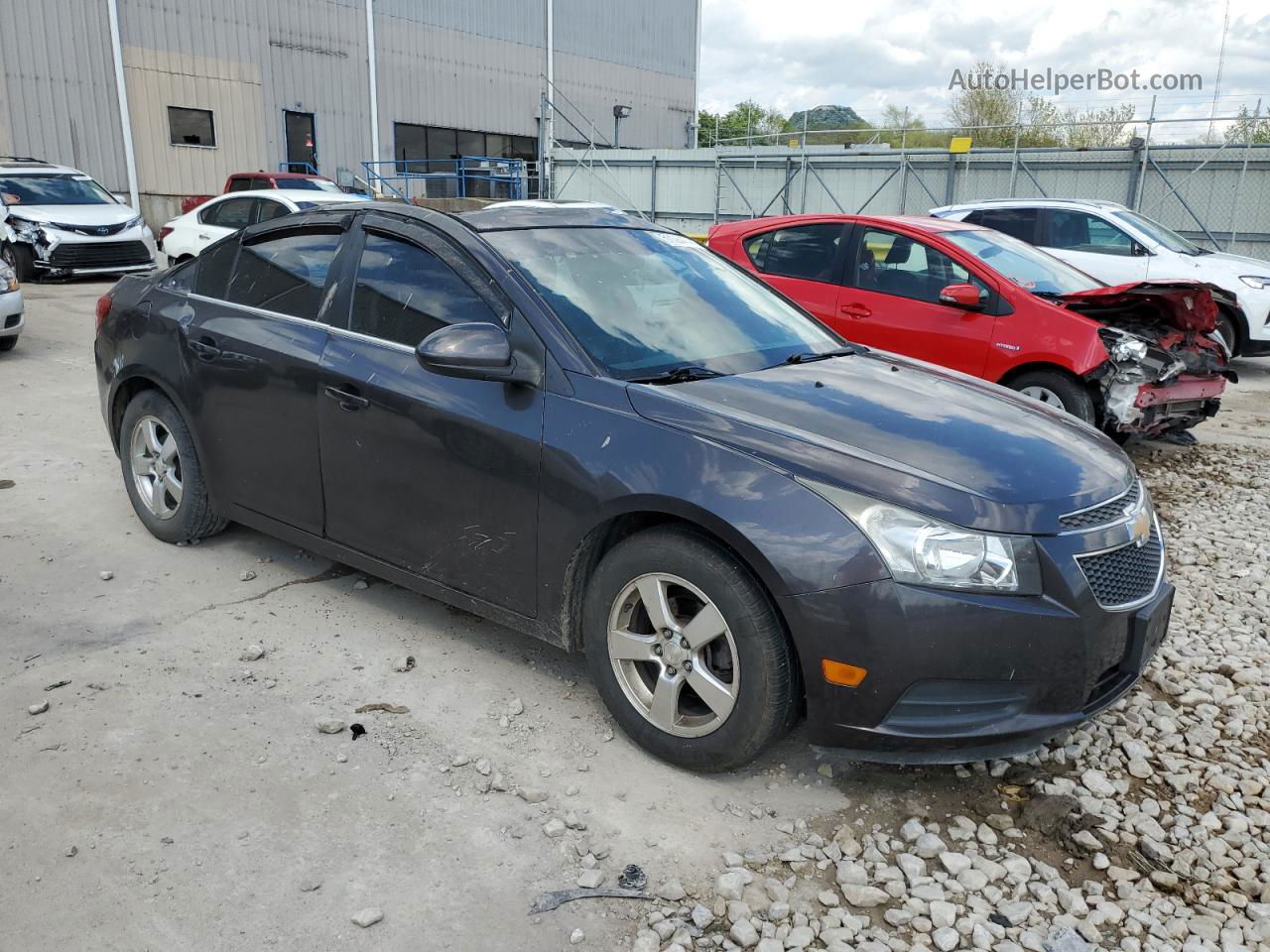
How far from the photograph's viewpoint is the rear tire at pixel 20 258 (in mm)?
15781

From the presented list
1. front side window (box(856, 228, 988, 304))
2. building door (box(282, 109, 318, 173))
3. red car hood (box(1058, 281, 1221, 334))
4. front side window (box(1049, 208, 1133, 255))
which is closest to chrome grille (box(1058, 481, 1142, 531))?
front side window (box(856, 228, 988, 304))

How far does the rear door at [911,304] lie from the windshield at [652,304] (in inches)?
121

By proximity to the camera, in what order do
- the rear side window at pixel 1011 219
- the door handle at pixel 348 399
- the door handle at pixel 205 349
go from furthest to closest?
1. the rear side window at pixel 1011 219
2. the door handle at pixel 205 349
3. the door handle at pixel 348 399

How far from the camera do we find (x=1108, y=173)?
18.7 m

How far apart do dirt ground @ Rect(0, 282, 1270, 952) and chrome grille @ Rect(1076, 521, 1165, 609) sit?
73 centimetres

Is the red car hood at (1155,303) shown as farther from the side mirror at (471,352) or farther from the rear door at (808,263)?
the side mirror at (471,352)

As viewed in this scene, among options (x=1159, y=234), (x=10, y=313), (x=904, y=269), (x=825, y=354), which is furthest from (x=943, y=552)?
(x=1159, y=234)

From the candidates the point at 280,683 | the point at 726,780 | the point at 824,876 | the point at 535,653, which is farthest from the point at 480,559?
the point at 824,876

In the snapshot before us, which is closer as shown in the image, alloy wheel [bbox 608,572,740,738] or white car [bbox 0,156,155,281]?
alloy wheel [bbox 608,572,740,738]

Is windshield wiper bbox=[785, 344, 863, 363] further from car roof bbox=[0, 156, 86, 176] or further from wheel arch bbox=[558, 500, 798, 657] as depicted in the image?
car roof bbox=[0, 156, 86, 176]

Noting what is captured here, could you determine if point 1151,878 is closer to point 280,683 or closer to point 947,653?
point 947,653

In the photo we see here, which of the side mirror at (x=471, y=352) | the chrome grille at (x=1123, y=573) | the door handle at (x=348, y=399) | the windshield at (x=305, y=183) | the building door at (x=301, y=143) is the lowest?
the chrome grille at (x=1123, y=573)

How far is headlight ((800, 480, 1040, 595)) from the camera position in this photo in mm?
2750

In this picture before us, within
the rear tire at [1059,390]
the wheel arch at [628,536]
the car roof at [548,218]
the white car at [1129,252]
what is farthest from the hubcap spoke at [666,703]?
the white car at [1129,252]
